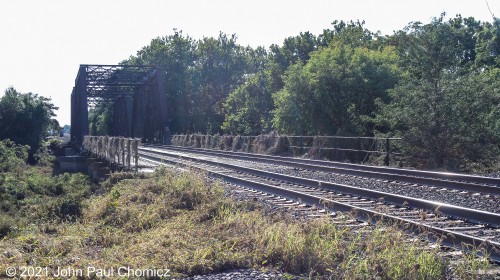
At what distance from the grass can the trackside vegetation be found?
0.01m

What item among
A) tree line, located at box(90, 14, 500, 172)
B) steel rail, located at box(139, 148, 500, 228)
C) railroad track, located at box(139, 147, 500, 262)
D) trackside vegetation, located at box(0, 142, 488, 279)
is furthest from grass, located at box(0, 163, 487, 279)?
tree line, located at box(90, 14, 500, 172)

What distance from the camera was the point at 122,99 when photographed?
76.9m

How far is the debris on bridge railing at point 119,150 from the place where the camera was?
1930 centimetres

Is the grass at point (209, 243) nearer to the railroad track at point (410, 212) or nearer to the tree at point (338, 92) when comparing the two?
the railroad track at point (410, 212)

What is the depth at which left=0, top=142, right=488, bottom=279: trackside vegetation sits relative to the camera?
6.77 metres

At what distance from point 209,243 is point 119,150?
14.5 m

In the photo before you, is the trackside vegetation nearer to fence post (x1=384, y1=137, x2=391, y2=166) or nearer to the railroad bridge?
fence post (x1=384, y1=137, x2=391, y2=166)

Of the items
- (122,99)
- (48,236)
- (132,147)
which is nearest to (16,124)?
(122,99)

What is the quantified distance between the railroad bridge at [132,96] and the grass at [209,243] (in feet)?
140

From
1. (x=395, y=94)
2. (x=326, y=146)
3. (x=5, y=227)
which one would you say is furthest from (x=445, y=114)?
(x=5, y=227)

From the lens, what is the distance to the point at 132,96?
234ft

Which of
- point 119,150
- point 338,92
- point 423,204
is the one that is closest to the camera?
point 423,204

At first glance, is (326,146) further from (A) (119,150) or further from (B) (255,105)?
(B) (255,105)

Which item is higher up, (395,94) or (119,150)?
(395,94)
